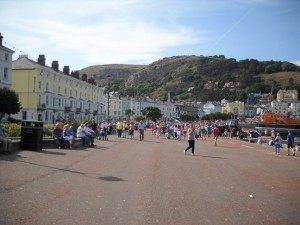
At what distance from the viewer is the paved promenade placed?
6301 millimetres

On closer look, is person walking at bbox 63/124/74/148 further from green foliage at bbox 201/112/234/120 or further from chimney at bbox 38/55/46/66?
green foliage at bbox 201/112/234/120

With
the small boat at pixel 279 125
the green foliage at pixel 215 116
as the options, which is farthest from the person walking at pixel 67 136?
the green foliage at pixel 215 116

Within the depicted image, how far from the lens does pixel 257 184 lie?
10281 mm

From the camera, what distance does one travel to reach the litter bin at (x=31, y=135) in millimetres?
14773

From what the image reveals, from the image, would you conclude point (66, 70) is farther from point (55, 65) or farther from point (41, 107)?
point (41, 107)

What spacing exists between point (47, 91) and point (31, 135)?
4769cm

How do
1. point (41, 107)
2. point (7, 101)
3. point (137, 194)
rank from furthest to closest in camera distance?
point (41, 107) < point (7, 101) < point (137, 194)

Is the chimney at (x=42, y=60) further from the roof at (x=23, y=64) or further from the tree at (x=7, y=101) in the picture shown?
the tree at (x=7, y=101)

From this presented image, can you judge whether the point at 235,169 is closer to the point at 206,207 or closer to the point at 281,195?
the point at 281,195

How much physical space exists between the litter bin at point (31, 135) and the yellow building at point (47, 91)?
36.0 meters

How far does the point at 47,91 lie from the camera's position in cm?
6031

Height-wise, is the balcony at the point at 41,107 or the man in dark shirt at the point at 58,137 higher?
the balcony at the point at 41,107

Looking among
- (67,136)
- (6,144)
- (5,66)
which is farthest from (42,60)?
(6,144)

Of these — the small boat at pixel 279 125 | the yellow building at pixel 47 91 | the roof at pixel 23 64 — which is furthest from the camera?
the small boat at pixel 279 125
